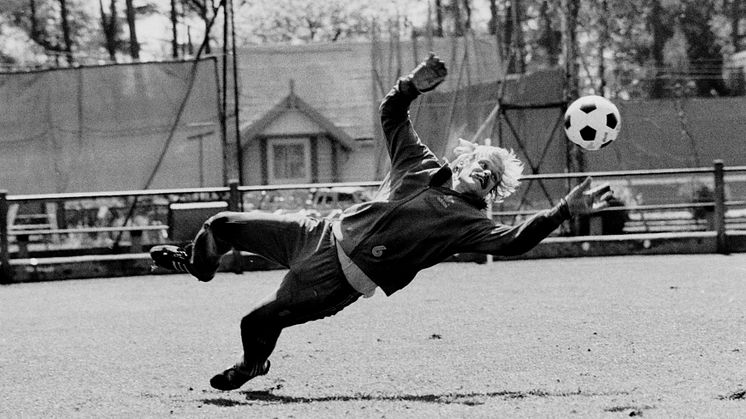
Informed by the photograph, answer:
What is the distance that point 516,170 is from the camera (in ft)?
22.7

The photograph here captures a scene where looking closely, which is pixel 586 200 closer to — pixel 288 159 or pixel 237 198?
pixel 237 198

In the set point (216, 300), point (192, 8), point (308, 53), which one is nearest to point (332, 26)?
point (192, 8)

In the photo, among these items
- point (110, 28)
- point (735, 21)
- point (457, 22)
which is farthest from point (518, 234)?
point (735, 21)

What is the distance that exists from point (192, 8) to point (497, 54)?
76.9 ft

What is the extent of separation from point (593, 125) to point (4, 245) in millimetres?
8104

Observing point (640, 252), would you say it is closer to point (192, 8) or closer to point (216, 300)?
point (216, 300)

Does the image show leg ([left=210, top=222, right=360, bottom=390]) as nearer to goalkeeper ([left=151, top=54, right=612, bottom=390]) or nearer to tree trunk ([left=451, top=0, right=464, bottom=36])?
goalkeeper ([left=151, top=54, right=612, bottom=390])

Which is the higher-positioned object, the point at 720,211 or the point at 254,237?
the point at 254,237

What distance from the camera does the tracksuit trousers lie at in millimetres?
6652

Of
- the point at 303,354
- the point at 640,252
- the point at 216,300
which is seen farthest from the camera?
the point at 640,252

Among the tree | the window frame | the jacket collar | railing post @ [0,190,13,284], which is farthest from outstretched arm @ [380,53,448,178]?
the tree

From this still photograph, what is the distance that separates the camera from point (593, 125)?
11.8 meters

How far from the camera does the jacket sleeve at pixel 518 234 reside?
601 cm

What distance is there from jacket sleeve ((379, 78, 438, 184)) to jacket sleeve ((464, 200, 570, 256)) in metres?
0.56
